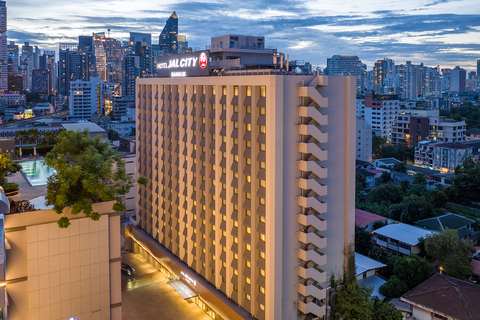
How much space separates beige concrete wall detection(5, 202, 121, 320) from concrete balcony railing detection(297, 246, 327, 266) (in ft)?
43.5

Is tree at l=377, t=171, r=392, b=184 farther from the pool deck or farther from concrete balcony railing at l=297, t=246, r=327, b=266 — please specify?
the pool deck

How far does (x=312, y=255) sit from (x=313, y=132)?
9.27m

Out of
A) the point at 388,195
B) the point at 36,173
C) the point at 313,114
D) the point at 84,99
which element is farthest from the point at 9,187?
the point at 84,99

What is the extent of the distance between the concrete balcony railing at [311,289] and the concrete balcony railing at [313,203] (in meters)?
5.74

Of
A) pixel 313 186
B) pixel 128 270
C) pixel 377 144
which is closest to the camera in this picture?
pixel 313 186

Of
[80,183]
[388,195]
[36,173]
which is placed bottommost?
[388,195]

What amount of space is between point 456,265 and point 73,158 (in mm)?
39920

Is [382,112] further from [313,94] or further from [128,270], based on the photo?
[313,94]

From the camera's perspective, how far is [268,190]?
29.7m

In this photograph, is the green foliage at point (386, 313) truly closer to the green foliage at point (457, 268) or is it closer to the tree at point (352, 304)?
the tree at point (352, 304)

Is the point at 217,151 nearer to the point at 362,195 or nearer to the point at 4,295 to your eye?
the point at 4,295

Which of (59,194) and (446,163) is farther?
(446,163)

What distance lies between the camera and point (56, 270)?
25062mm

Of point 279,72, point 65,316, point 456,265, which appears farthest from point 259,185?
point 456,265
